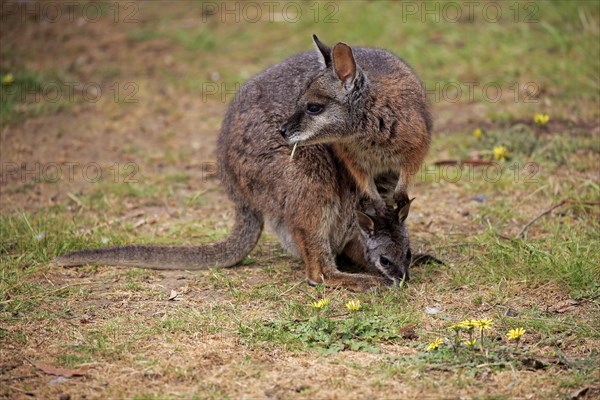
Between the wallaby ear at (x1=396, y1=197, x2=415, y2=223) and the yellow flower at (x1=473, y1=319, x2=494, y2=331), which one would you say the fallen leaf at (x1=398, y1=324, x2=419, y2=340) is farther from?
the wallaby ear at (x1=396, y1=197, x2=415, y2=223)

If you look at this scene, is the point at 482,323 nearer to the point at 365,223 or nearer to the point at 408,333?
the point at 408,333

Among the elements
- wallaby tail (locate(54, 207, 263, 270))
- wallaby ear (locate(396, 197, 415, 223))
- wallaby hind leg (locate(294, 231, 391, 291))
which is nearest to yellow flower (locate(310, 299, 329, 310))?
wallaby hind leg (locate(294, 231, 391, 291))

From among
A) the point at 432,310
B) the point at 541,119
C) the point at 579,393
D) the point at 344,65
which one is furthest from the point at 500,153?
the point at 579,393

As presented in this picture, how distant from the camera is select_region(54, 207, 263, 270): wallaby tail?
16.3 feet

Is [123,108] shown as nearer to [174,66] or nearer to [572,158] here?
[174,66]

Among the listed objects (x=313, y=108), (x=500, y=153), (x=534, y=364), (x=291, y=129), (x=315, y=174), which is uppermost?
(x=313, y=108)

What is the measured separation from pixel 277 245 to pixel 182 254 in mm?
826

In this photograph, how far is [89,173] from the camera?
677 cm

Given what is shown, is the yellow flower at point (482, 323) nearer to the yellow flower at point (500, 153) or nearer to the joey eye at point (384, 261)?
the joey eye at point (384, 261)

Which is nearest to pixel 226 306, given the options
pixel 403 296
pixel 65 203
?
pixel 403 296

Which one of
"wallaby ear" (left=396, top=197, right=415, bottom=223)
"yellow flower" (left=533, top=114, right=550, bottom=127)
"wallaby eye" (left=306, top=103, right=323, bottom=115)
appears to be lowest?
"wallaby ear" (left=396, top=197, right=415, bottom=223)

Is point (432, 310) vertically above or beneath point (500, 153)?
beneath

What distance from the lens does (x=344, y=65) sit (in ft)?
15.2

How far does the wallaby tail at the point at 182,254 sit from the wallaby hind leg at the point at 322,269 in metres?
0.41
